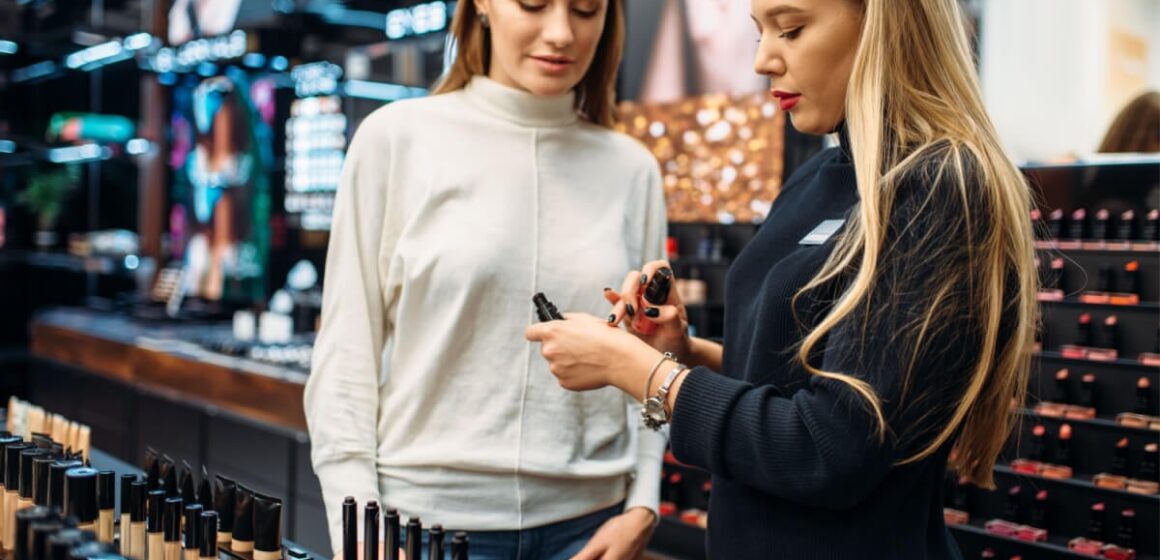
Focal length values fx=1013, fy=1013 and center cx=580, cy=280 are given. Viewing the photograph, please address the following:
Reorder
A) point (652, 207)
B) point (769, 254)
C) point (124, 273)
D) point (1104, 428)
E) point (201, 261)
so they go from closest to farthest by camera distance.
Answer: point (769, 254) → point (652, 207) → point (1104, 428) → point (201, 261) → point (124, 273)

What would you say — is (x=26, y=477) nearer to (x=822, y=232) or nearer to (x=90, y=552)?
(x=90, y=552)

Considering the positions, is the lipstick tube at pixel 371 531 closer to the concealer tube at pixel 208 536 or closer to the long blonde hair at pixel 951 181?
the concealer tube at pixel 208 536

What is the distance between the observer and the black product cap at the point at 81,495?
119cm

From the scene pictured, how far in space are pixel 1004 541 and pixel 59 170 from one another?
7241 mm

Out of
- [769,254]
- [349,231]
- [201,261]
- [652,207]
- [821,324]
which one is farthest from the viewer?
[201,261]

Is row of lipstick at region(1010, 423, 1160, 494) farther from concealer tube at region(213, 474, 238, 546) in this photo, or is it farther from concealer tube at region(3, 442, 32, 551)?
concealer tube at region(3, 442, 32, 551)

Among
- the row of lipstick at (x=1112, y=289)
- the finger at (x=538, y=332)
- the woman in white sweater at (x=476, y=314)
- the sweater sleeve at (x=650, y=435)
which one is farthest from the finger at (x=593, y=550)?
the row of lipstick at (x=1112, y=289)

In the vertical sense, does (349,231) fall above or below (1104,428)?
above

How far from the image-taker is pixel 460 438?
144 centimetres

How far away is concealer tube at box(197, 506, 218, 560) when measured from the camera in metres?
1.13

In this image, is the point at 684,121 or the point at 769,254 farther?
the point at 684,121

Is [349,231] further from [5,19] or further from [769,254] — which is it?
[5,19]

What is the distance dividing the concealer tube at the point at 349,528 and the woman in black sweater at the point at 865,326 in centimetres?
29

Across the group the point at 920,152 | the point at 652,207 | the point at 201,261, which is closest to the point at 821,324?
the point at 920,152
